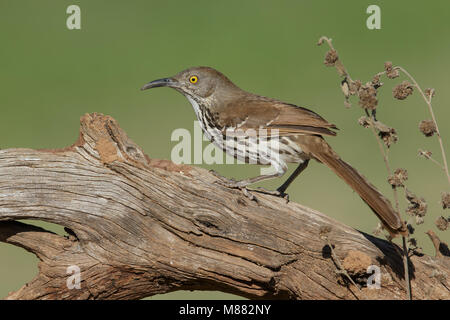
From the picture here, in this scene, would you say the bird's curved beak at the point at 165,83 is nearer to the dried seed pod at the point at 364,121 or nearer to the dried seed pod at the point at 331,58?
the dried seed pod at the point at 331,58

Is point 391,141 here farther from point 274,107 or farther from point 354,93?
point 274,107

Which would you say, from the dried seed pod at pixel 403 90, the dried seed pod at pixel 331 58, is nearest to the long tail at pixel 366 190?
the dried seed pod at pixel 403 90

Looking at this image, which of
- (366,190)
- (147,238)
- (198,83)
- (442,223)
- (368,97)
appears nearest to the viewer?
(368,97)

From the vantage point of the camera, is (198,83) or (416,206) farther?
(198,83)

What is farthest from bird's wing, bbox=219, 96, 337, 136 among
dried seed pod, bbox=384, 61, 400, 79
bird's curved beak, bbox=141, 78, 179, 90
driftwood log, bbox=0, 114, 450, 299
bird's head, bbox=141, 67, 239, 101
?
dried seed pod, bbox=384, 61, 400, 79

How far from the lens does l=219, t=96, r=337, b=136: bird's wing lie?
573cm

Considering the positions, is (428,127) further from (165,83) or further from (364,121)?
(165,83)

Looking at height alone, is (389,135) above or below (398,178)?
above

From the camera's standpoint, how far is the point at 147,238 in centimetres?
503

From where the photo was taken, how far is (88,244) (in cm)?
503

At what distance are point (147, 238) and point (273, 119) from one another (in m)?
1.47

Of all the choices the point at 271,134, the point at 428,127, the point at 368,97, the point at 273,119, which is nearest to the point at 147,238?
the point at 271,134

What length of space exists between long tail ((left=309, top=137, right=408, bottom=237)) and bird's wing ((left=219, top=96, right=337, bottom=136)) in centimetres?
13

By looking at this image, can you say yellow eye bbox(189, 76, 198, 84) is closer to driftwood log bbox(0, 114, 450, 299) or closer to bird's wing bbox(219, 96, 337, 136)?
bird's wing bbox(219, 96, 337, 136)
